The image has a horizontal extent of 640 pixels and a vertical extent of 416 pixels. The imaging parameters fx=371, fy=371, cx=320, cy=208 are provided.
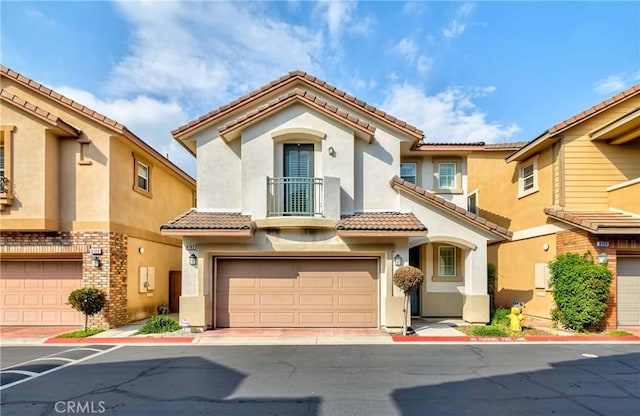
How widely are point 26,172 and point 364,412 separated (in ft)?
37.8

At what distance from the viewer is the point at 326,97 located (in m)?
12.4

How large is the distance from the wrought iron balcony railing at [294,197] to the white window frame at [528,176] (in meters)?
8.23

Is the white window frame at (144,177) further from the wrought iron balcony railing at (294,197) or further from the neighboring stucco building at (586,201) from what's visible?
the neighboring stucco building at (586,201)

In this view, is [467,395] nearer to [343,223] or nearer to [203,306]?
[343,223]

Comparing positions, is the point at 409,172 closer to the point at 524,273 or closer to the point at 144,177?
the point at 524,273

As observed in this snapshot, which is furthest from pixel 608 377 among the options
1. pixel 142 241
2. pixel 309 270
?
pixel 142 241

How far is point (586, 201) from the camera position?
39.0 ft

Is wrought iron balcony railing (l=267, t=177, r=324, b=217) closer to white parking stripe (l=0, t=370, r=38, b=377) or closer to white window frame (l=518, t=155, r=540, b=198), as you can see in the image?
white parking stripe (l=0, t=370, r=38, b=377)

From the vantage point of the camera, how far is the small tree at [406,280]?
33.4ft

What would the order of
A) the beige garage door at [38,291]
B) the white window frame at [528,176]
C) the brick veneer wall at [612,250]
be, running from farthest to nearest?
the white window frame at [528,176]
the beige garage door at [38,291]
the brick veneer wall at [612,250]

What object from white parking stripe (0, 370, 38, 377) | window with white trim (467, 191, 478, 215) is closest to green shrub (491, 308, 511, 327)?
window with white trim (467, 191, 478, 215)

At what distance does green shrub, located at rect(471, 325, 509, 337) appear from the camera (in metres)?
10.2

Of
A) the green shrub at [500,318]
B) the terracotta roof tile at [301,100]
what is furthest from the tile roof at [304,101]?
the green shrub at [500,318]

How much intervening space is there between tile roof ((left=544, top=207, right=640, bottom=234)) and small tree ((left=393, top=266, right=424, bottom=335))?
4.98m
